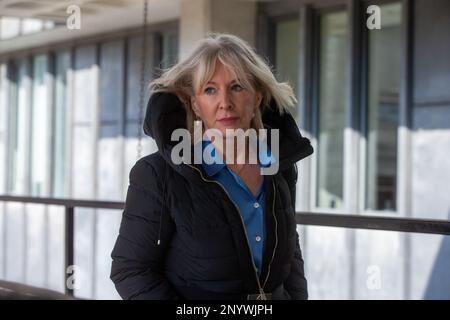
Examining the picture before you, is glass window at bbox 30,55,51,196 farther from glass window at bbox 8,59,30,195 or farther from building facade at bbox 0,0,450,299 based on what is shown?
building facade at bbox 0,0,450,299

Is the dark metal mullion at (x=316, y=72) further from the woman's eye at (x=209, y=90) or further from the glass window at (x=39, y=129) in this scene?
the woman's eye at (x=209, y=90)

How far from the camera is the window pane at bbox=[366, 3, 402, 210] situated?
7004 millimetres

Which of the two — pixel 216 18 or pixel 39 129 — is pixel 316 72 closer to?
pixel 216 18

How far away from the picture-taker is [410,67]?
266 inches

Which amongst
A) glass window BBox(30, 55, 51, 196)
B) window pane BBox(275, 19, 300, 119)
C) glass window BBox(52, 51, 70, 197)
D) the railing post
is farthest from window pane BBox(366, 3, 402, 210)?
glass window BBox(30, 55, 51, 196)

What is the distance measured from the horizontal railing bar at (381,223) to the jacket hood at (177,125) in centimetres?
84

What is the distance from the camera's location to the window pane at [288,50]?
787 centimetres

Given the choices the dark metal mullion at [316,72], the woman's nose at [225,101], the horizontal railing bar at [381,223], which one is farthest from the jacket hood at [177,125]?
the dark metal mullion at [316,72]

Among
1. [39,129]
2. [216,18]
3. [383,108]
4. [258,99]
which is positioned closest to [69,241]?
[258,99]

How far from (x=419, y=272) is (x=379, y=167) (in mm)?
1122

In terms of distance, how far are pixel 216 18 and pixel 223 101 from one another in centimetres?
561

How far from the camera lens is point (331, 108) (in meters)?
7.70

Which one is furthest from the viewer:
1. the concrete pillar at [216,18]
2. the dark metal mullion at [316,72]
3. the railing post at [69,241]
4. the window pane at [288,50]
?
the window pane at [288,50]
